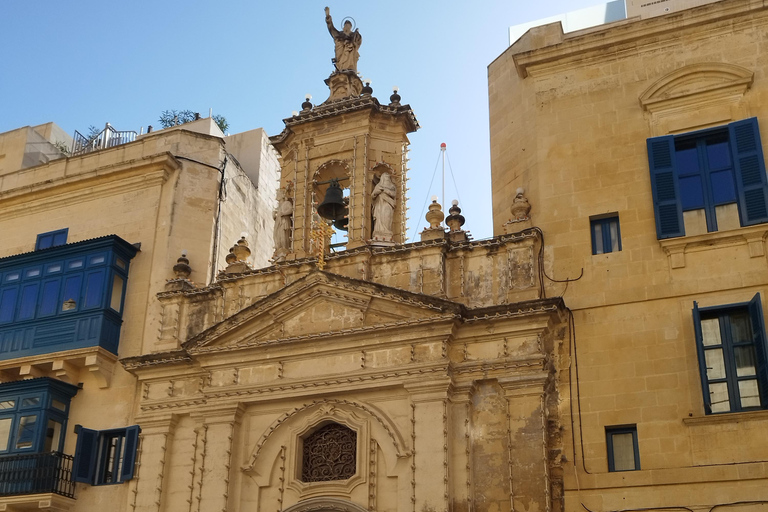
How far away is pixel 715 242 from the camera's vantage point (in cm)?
1491

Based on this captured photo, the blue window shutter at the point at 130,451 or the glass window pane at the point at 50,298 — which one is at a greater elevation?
the glass window pane at the point at 50,298

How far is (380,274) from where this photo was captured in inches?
664

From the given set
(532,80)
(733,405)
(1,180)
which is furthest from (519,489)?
(1,180)

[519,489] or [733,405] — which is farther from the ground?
[733,405]

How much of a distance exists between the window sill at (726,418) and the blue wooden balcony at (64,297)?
10550 millimetres

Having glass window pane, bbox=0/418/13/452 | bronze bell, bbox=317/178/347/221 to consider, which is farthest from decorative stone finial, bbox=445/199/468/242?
glass window pane, bbox=0/418/13/452

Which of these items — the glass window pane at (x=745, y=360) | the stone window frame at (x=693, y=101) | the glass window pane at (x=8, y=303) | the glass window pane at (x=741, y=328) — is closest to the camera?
the glass window pane at (x=745, y=360)

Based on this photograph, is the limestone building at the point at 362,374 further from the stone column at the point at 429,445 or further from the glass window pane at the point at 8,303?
the glass window pane at the point at 8,303

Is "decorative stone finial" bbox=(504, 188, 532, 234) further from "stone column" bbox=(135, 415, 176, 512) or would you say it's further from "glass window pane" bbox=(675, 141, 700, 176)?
"stone column" bbox=(135, 415, 176, 512)

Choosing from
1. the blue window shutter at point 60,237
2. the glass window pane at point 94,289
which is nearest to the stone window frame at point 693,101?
the glass window pane at point 94,289

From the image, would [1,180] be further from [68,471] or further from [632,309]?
[632,309]

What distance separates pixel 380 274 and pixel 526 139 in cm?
353

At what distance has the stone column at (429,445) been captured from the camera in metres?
14.5

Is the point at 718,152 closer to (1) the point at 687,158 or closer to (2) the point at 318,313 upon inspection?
(1) the point at 687,158
